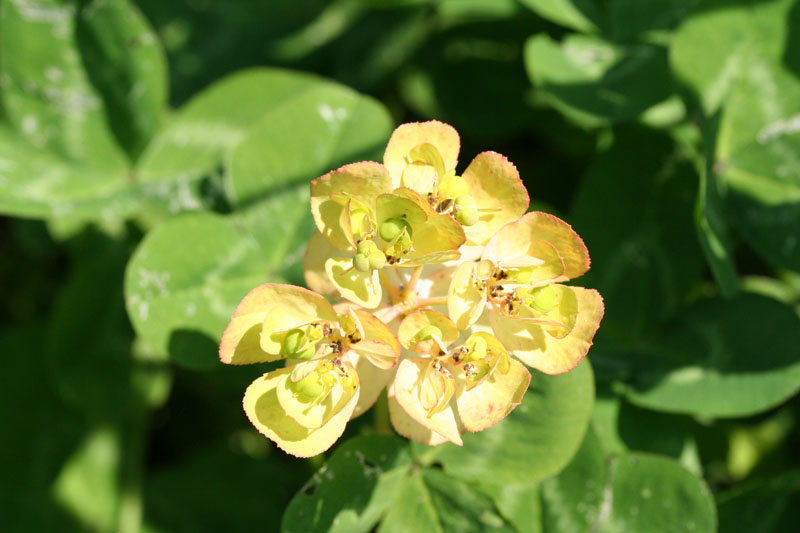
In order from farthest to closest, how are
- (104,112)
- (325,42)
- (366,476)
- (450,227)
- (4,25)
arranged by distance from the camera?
(325,42), (104,112), (4,25), (366,476), (450,227)

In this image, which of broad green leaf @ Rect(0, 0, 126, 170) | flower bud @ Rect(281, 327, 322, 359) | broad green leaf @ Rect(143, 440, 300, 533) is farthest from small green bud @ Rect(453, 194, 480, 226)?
broad green leaf @ Rect(143, 440, 300, 533)

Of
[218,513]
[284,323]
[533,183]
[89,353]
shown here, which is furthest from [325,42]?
[284,323]

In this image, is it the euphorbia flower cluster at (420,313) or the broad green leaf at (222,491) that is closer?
the euphorbia flower cluster at (420,313)

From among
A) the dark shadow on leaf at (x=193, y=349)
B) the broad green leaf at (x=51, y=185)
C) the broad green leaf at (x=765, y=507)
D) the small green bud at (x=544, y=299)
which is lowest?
the broad green leaf at (x=765, y=507)

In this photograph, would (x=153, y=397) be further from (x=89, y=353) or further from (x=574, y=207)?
(x=574, y=207)

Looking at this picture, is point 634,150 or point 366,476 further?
point 634,150

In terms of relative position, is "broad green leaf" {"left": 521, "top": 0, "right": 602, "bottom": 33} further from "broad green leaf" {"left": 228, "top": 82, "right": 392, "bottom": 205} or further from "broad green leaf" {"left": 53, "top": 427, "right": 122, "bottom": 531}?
"broad green leaf" {"left": 53, "top": 427, "right": 122, "bottom": 531}

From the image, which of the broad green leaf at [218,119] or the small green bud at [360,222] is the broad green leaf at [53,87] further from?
the small green bud at [360,222]

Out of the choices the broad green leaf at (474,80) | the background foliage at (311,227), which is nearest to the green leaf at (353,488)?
the background foliage at (311,227)
